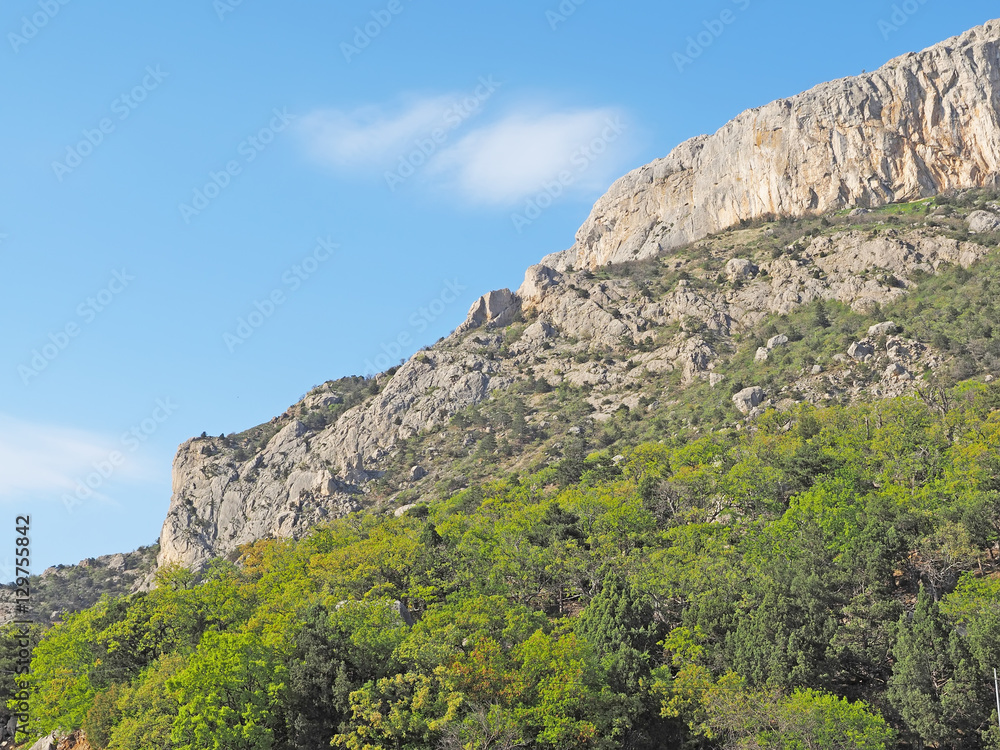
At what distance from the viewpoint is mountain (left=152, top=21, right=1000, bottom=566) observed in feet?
310

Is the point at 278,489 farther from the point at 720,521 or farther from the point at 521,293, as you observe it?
the point at 720,521

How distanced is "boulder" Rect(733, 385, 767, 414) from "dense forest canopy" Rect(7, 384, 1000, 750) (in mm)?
18570

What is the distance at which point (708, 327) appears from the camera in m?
108

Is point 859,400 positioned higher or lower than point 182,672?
higher

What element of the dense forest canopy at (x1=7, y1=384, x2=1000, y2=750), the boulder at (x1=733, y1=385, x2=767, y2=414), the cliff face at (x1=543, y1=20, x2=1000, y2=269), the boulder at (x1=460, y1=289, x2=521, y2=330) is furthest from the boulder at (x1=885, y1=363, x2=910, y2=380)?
the boulder at (x1=460, y1=289, x2=521, y2=330)

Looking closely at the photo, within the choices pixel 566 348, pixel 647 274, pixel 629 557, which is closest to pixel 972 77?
pixel 647 274

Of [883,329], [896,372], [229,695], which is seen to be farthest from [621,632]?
[883,329]

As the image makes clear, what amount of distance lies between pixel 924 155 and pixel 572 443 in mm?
69564

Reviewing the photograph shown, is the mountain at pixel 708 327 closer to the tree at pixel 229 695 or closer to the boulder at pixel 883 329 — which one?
the boulder at pixel 883 329

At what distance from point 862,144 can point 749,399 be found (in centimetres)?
5679

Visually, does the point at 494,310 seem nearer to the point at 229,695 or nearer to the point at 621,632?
the point at 621,632

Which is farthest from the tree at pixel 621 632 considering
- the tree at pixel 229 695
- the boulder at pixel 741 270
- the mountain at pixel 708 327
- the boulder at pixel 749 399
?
the boulder at pixel 741 270

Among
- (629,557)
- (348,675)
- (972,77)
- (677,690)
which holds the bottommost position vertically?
(677,690)

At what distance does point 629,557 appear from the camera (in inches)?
2183
